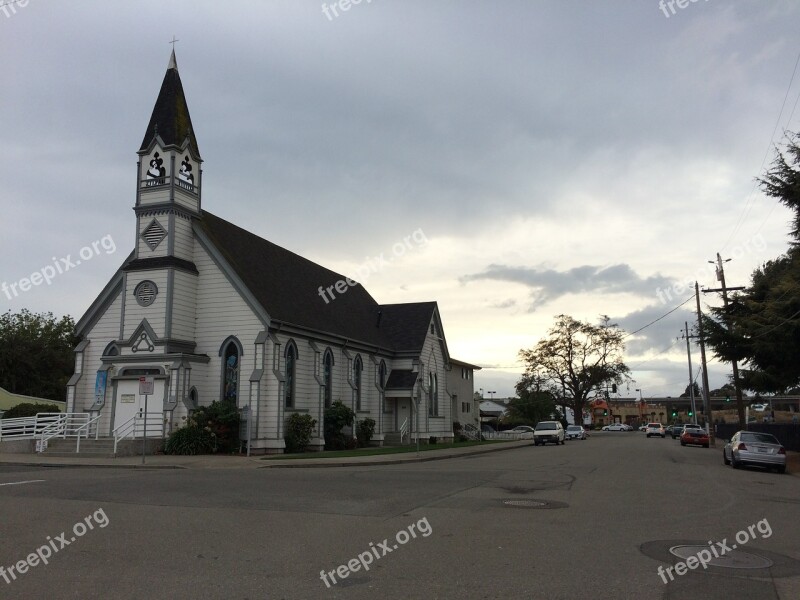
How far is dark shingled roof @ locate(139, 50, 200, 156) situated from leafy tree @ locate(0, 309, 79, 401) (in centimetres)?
3144

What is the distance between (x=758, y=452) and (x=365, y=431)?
18484mm

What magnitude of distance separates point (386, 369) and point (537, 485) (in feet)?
81.1

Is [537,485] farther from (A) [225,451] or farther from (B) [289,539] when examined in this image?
(A) [225,451]

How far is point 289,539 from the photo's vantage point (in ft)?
29.0

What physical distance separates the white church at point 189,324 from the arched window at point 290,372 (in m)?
0.05

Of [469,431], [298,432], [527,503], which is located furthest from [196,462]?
[469,431]

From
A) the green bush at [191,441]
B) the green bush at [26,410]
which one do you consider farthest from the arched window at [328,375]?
the green bush at [26,410]

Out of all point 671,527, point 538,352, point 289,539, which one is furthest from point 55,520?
point 538,352

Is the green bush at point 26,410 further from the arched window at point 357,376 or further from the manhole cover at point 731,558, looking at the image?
the manhole cover at point 731,558

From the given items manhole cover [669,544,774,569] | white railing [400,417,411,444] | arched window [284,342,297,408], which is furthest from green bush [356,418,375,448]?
manhole cover [669,544,774,569]

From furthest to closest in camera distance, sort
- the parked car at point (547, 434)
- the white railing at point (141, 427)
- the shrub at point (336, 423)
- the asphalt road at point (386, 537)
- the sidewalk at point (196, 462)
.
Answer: the parked car at point (547, 434) → the shrub at point (336, 423) → the white railing at point (141, 427) → the sidewalk at point (196, 462) → the asphalt road at point (386, 537)

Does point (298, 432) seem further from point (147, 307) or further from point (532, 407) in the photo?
point (532, 407)

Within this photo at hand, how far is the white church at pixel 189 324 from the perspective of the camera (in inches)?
1061

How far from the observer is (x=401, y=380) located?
3922 centimetres
